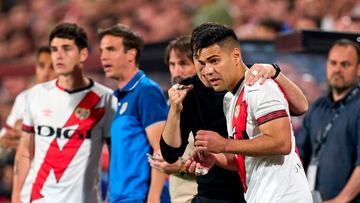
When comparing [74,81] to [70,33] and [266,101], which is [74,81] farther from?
[266,101]

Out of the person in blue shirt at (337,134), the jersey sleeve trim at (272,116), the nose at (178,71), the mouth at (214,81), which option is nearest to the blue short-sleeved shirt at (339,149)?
the person in blue shirt at (337,134)

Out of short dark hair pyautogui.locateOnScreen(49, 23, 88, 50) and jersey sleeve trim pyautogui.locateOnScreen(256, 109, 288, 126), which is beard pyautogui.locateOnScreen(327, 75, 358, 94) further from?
jersey sleeve trim pyautogui.locateOnScreen(256, 109, 288, 126)

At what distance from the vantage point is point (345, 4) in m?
8.38

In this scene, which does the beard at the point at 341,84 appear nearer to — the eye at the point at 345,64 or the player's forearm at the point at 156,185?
the eye at the point at 345,64

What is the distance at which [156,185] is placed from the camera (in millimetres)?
5156

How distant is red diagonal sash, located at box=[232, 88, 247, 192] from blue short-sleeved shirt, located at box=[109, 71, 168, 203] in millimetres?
1205

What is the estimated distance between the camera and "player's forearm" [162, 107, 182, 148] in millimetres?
4312

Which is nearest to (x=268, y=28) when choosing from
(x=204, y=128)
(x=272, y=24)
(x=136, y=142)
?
(x=272, y=24)

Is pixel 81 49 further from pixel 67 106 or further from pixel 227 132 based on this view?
pixel 227 132

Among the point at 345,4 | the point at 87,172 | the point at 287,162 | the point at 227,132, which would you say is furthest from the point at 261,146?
the point at 345,4

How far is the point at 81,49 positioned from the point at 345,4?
353cm

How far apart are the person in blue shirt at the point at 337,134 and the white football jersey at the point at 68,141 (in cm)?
170

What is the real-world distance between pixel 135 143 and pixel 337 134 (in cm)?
174

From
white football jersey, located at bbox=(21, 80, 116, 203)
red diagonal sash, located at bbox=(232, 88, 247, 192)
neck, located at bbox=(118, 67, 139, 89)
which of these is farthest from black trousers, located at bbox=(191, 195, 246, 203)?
→ white football jersey, located at bbox=(21, 80, 116, 203)
